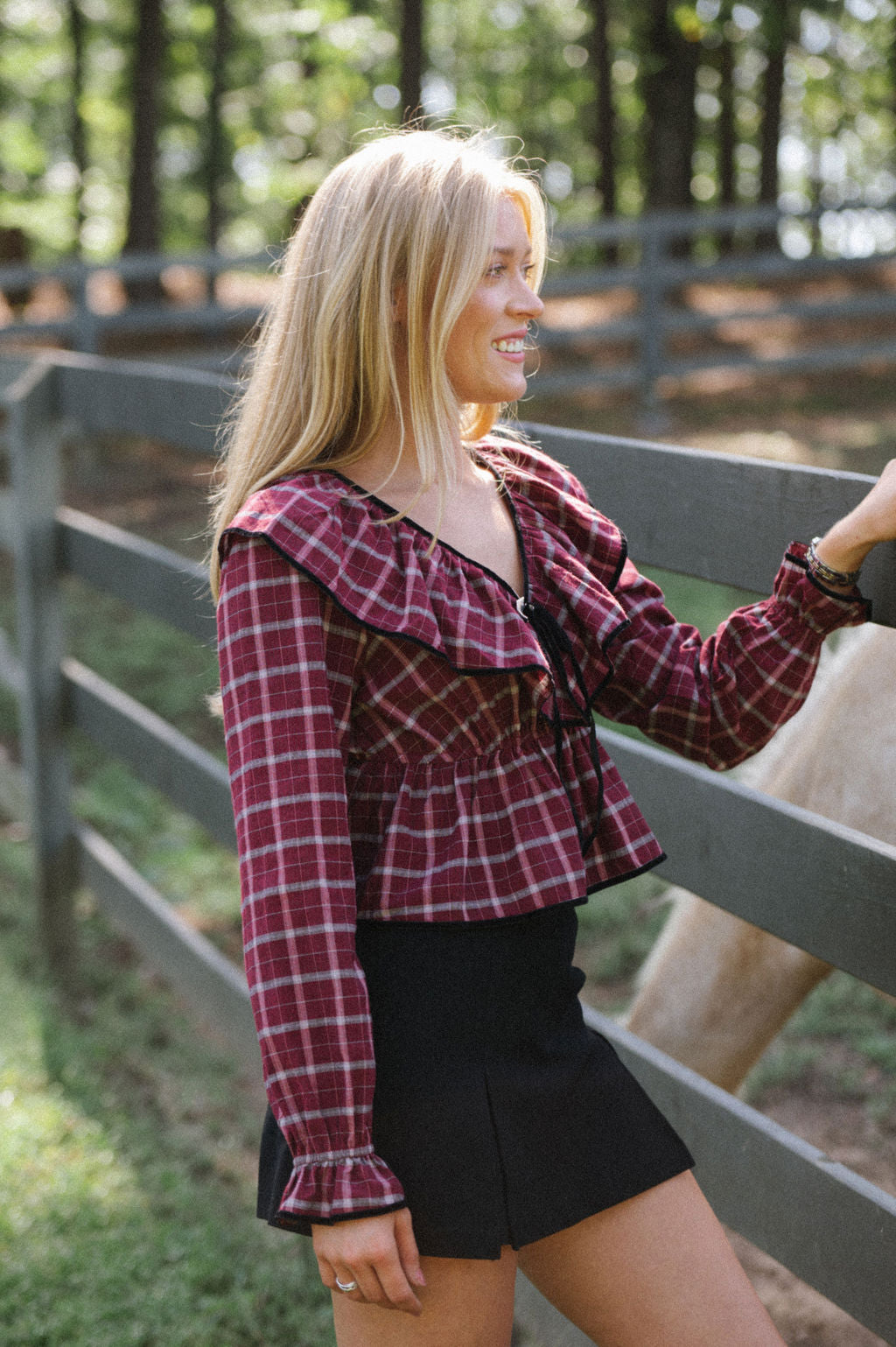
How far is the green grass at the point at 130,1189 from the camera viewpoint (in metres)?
2.41

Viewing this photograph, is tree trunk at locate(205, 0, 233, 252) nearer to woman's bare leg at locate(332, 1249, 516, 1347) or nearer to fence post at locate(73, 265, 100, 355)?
fence post at locate(73, 265, 100, 355)

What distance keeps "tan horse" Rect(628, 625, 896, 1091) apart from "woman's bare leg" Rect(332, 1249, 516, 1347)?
0.93 metres

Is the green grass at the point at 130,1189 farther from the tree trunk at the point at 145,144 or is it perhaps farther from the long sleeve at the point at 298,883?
the tree trunk at the point at 145,144

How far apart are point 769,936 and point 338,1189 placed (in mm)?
1185

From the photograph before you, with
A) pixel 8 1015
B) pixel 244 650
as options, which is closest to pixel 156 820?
pixel 8 1015

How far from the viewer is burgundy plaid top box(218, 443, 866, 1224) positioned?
123 cm

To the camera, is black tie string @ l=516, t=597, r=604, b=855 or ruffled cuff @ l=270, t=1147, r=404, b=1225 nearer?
ruffled cuff @ l=270, t=1147, r=404, b=1225

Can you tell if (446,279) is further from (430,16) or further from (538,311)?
(430,16)

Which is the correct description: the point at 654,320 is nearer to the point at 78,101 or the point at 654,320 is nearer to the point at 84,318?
the point at 84,318

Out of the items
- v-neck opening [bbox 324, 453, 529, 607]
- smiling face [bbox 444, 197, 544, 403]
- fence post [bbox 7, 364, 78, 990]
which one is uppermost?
smiling face [bbox 444, 197, 544, 403]

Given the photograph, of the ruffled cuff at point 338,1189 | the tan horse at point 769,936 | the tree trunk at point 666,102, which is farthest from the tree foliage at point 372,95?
the ruffled cuff at point 338,1189

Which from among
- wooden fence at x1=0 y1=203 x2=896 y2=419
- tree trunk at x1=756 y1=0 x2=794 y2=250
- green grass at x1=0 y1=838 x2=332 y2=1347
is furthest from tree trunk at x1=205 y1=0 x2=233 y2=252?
green grass at x1=0 y1=838 x2=332 y2=1347

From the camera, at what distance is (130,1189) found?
2812 millimetres

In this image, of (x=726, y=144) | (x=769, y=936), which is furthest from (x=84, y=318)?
(x=726, y=144)
